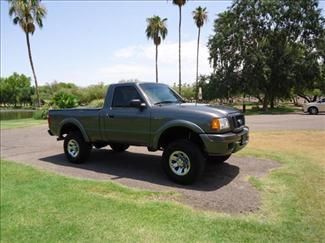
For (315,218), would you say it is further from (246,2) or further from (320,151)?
(246,2)

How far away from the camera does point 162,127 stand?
21.7ft

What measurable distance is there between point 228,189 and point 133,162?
123 inches

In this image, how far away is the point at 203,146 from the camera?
6.34 m

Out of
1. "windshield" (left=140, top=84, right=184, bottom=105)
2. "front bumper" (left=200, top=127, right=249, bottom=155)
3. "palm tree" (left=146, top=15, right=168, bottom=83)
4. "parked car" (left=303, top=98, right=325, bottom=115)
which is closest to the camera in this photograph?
"front bumper" (left=200, top=127, right=249, bottom=155)

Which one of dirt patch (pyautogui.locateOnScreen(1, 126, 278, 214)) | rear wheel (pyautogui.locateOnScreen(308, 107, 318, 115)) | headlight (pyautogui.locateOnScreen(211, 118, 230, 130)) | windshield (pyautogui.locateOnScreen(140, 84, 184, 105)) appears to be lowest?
dirt patch (pyautogui.locateOnScreen(1, 126, 278, 214))

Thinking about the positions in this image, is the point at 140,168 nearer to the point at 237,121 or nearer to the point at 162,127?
the point at 162,127

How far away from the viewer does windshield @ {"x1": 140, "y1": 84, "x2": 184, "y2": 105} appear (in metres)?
7.23

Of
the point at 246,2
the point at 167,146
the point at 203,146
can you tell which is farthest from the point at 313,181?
the point at 246,2

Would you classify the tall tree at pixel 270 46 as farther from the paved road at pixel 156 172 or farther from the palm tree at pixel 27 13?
the paved road at pixel 156 172

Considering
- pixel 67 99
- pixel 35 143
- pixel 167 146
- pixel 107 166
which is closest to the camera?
pixel 167 146

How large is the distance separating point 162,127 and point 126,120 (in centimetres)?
100

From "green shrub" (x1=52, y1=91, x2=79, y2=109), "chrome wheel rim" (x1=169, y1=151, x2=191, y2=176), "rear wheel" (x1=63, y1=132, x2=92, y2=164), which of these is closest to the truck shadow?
"rear wheel" (x1=63, y1=132, x2=92, y2=164)

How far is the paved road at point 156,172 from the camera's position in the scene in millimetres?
5566

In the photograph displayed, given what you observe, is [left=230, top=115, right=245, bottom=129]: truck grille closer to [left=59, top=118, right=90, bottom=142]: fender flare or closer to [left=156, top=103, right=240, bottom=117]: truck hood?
[left=156, top=103, right=240, bottom=117]: truck hood
